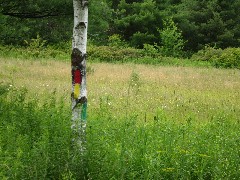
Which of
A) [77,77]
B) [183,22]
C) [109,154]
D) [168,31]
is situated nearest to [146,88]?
[77,77]

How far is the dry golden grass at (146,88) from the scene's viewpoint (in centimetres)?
1057

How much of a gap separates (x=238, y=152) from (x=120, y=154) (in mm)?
1738

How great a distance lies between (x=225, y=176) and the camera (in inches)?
188

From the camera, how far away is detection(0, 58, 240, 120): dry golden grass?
1057 cm

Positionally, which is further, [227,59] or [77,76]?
[227,59]

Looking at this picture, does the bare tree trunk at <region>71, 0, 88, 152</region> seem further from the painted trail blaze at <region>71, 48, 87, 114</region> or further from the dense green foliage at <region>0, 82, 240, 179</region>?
the dense green foliage at <region>0, 82, 240, 179</region>

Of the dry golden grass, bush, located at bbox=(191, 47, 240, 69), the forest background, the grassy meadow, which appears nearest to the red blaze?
the grassy meadow

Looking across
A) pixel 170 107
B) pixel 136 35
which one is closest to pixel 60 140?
pixel 170 107

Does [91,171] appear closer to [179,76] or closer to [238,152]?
[238,152]

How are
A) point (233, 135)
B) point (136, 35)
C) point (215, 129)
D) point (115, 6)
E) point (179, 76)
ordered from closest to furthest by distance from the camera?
point (233, 135)
point (215, 129)
point (179, 76)
point (136, 35)
point (115, 6)

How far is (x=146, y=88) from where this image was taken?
47.1 feet

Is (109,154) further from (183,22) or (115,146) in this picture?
(183,22)

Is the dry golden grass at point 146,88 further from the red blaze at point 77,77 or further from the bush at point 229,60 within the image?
the bush at point 229,60

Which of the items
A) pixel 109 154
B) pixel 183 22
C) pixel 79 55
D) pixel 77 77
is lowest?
pixel 109 154
